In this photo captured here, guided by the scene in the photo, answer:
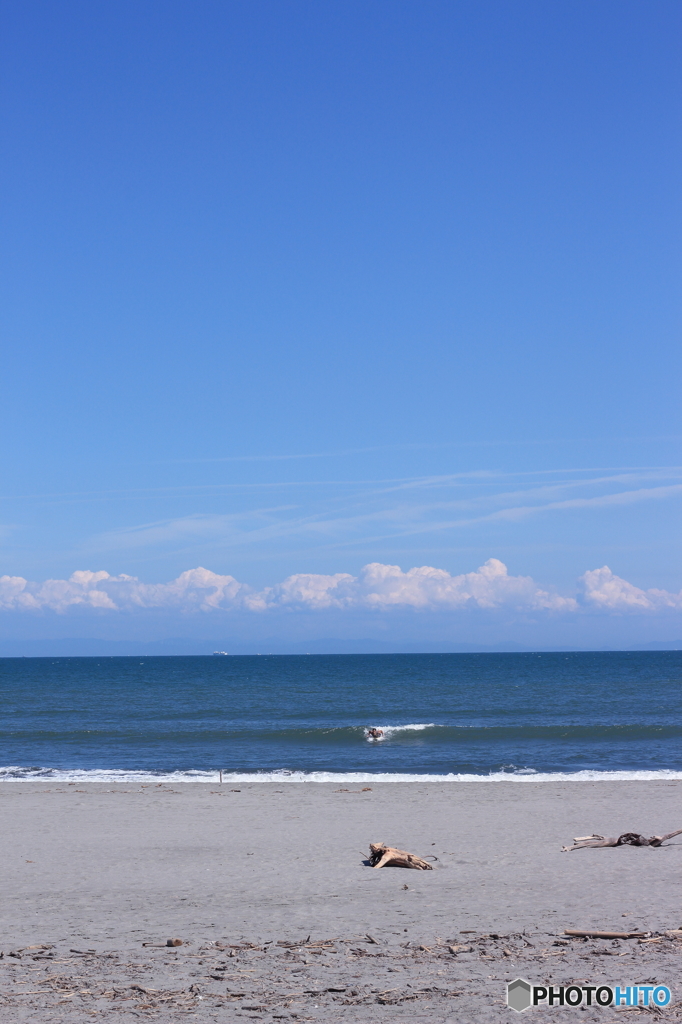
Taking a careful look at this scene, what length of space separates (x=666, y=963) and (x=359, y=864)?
17.9 ft

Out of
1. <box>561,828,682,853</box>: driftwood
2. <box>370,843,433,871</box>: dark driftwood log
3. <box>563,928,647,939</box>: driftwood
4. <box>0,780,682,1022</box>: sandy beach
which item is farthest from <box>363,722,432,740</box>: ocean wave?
<box>563,928,647,939</box>: driftwood

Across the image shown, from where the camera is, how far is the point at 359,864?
11703 mm

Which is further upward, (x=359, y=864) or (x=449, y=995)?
(x=449, y=995)

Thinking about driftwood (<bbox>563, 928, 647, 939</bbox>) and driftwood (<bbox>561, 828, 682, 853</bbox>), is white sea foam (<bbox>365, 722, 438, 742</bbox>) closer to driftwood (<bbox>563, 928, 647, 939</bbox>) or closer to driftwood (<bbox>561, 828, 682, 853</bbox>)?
driftwood (<bbox>561, 828, 682, 853</bbox>)

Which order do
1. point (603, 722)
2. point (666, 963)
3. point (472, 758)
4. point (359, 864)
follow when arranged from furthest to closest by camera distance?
point (603, 722) < point (472, 758) < point (359, 864) < point (666, 963)

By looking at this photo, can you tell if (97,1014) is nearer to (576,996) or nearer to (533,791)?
(576,996)

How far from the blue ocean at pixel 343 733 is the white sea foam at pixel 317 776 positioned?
0.09 m

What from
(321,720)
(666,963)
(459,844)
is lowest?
(321,720)

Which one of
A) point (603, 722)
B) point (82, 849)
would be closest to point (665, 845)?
point (82, 849)

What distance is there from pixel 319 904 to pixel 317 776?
12.7 metres

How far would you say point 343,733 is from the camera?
34562mm

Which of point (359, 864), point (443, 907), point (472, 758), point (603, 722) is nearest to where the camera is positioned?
point (443, 907)

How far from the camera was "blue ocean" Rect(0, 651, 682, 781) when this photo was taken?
79.5 feet

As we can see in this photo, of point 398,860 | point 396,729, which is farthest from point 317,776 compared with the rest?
point 396,729
